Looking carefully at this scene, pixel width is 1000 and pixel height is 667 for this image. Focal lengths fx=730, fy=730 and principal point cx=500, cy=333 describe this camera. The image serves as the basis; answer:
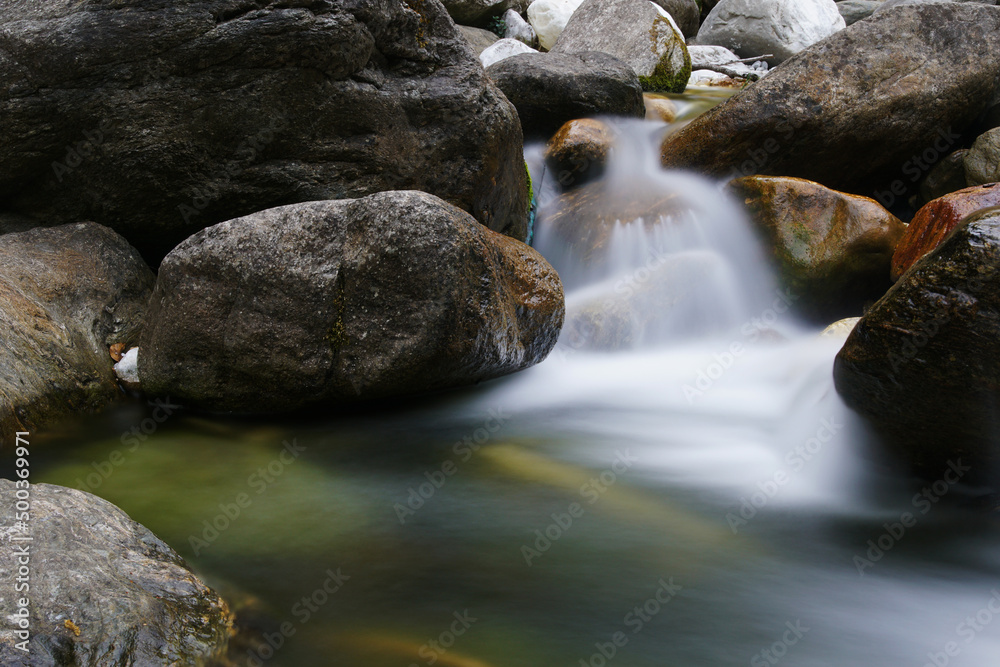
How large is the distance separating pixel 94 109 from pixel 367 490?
11.1ft

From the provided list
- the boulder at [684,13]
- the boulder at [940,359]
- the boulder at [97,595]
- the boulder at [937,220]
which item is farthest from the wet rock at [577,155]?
the boulder at [684,13]

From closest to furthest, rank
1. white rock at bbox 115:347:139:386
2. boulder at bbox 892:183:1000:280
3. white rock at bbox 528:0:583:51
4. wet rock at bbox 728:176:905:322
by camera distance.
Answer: white rock at bbox 115:347:139:386 < boulder at bbox 892:183:1000:280 < wet rock at bbox 728:176:905:322 < white rock at bbox 528:0:583:51

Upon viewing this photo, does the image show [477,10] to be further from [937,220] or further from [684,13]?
[937,220]

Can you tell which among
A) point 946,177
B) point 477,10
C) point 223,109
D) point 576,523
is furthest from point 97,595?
point 477,10

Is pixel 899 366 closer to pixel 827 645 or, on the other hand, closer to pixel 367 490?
pixel 827 645

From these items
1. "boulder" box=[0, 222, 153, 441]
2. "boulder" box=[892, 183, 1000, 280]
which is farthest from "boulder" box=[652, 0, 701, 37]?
"boulder" box=[0, 222, 153, 441]

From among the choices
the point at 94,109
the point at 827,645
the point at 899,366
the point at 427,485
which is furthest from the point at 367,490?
the point at 94,109

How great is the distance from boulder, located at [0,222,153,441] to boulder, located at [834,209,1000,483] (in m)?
4.40

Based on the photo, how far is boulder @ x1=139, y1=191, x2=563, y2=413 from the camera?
421cm

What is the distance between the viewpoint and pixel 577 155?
26.2ft

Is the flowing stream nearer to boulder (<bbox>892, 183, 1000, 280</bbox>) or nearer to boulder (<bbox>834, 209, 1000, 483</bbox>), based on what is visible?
boulder (<bbox>834, 209, 1000, 483</bbox>)

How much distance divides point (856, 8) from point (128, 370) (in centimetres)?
1655

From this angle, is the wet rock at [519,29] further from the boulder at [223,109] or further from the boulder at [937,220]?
the boulder at [937,220]

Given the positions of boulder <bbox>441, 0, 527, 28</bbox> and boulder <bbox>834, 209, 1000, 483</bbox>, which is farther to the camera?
boulder <bbox>441, 0, 527, 28</bbox>
